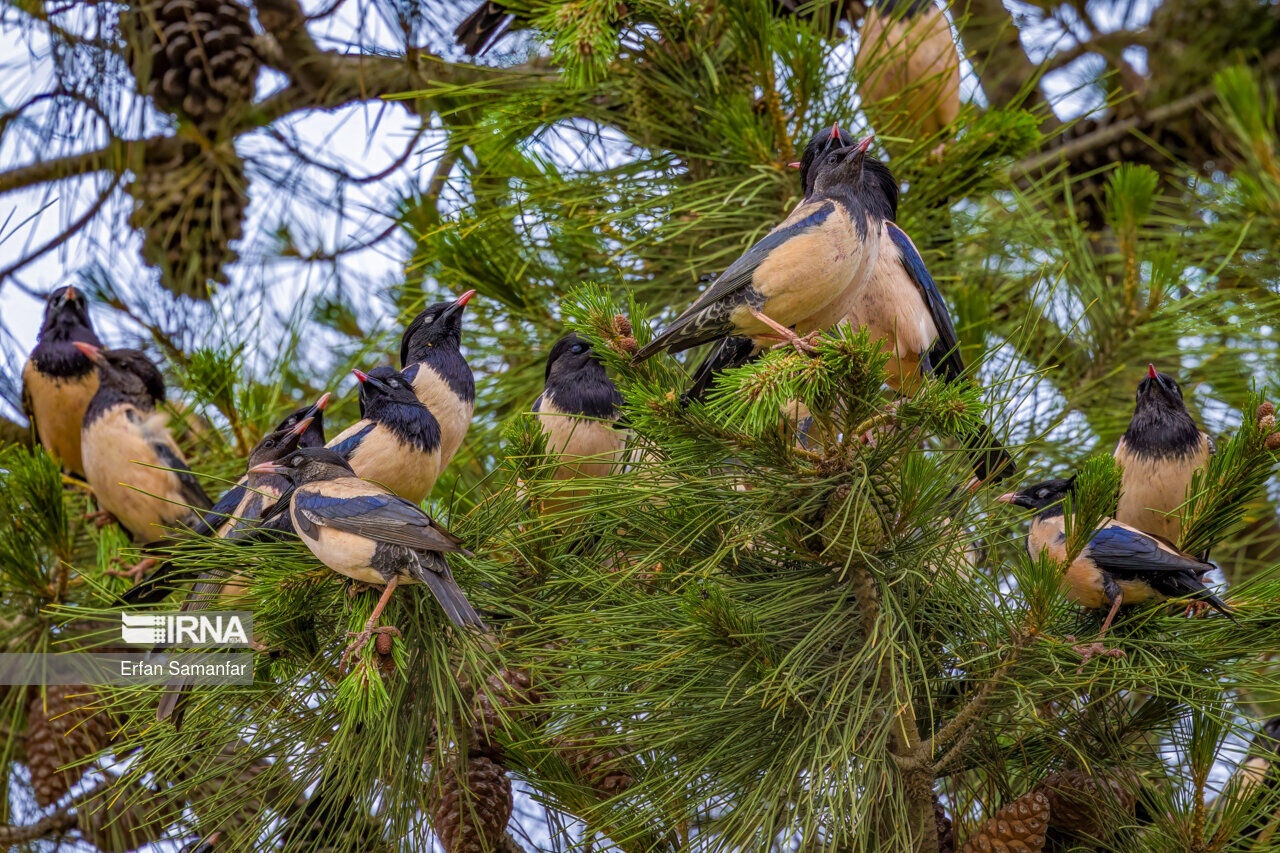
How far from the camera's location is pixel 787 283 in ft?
6.06

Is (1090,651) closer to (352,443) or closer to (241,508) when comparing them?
(352,443)

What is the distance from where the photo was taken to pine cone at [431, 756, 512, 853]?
2.16 metres

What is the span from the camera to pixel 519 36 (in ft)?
13.4

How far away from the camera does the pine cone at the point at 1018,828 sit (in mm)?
1878

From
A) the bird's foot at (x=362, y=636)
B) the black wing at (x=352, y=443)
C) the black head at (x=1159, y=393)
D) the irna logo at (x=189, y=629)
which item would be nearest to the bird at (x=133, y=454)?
the irna logo at (x=189, y=629)

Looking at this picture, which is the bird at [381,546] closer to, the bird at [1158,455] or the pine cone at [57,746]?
→ the bird at [1158,455]

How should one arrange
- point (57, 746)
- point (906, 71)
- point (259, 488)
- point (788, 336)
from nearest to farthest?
point (788, 336) → point (259, 488) → point (906, 71) → point (57, 746)

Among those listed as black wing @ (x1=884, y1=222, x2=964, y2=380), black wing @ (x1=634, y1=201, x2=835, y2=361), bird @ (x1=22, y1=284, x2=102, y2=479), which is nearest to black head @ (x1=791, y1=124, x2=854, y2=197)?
black wing @ (x1=884, y1=222, x2=964, y2=380)

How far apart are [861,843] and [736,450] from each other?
606 millimetres

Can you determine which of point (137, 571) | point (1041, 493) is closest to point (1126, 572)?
point (1041, 493)

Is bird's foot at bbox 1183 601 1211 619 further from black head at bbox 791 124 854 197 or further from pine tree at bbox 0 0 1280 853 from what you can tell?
black head at bbox 791 124 854 197

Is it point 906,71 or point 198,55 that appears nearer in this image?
point 906,71

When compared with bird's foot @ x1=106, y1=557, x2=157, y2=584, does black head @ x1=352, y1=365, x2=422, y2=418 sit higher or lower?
lower

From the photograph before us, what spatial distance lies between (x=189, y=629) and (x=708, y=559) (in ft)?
3.21
